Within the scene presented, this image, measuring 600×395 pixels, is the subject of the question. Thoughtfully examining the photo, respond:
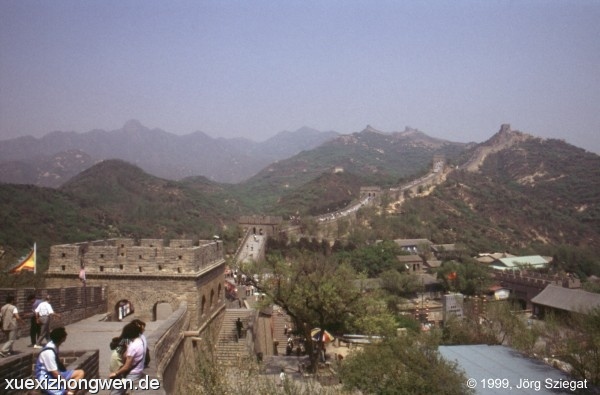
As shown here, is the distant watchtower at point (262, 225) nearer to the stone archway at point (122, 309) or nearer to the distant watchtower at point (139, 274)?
the stone archway at point (122, 309)

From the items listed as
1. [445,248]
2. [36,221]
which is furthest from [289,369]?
[445,248]

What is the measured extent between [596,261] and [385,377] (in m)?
62.4

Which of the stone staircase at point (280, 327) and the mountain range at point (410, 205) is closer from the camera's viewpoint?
the stone staircase at point (280, 327)

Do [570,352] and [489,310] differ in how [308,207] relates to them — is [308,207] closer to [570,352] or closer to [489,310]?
[489,310]

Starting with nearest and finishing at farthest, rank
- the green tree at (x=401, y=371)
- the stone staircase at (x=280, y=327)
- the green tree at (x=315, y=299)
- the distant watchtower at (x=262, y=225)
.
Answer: the green tree at (x=401, y=371), the green tree at (x=315, y=299), the stone staircase at (x=280, y=327), the distant watchtower at (x=262, y=225)

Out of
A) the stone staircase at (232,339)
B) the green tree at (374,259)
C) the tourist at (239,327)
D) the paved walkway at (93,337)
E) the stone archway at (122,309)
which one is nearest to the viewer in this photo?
the paved walkway at (93,337)

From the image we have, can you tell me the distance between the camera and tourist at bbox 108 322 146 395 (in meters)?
5.61

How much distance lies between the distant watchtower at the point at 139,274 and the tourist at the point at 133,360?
6612mm

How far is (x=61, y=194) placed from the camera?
64.6 metres

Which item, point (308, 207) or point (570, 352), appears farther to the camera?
point (308, 207)

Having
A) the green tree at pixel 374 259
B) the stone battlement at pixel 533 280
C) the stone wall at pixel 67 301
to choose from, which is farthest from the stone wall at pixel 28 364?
the green tree at pixel 374 259

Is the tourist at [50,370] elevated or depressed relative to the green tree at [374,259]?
elevated

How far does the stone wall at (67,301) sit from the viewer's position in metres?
8.80

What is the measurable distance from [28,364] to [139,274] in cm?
709
